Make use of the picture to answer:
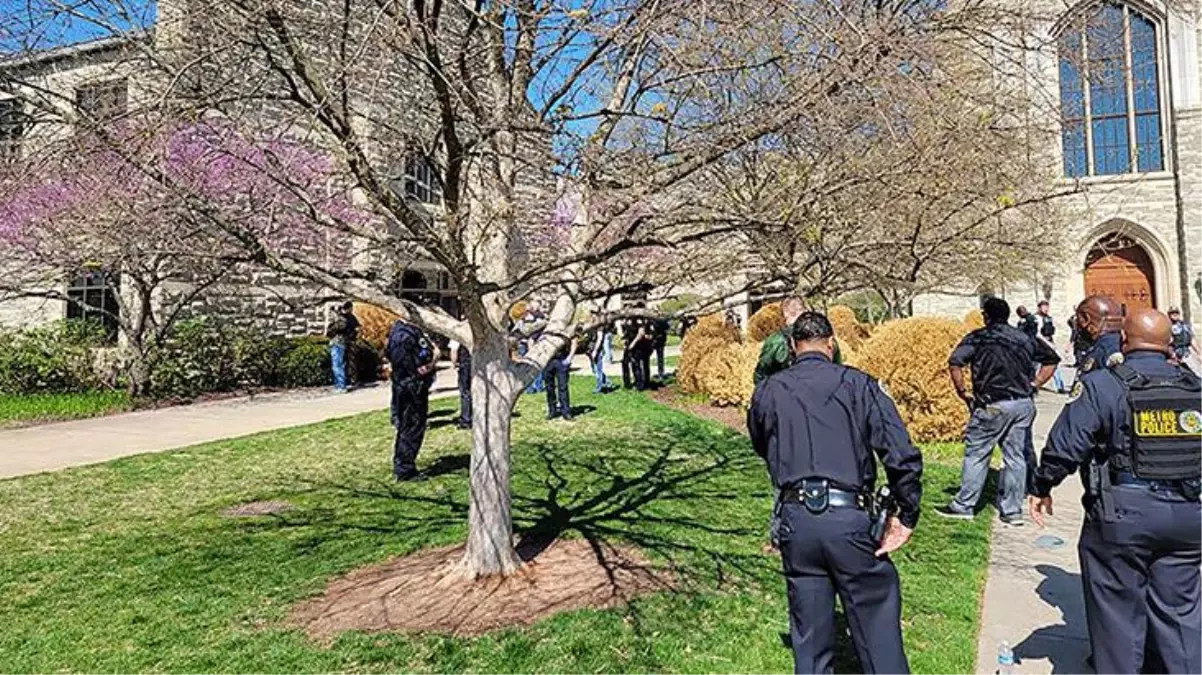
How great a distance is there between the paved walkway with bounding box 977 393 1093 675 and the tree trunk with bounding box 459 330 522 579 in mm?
2653

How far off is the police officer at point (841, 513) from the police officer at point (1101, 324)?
2791 millimetres

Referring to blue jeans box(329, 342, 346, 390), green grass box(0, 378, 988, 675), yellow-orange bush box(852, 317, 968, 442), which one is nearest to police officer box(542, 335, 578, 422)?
green grass box(0, 378, 988, 675)

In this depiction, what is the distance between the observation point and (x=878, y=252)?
14.1 feet

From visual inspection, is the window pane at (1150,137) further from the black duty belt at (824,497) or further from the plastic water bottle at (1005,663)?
the black duty belt at (824,497)

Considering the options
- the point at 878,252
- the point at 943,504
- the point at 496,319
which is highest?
the point at 878,252

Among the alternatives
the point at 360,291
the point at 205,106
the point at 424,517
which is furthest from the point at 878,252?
the point at 424,517

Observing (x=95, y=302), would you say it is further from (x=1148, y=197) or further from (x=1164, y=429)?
(x=1148, y=197)

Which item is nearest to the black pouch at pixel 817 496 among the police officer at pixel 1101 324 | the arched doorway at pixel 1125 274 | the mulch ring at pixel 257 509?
the police officer at pixel 1101 324

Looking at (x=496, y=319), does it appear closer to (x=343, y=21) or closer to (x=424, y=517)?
(x=343, y=21)

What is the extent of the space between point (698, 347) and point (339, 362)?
7.35m

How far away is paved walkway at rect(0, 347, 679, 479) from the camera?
909 centimetres

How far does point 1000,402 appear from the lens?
587 centimetres

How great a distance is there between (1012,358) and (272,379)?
47.0ft

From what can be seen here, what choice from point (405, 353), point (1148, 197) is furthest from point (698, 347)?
point (1148, 197)
